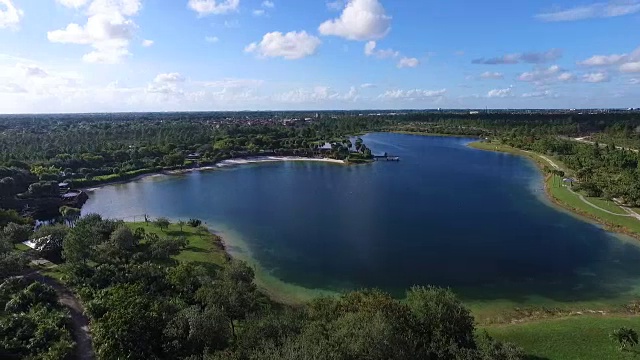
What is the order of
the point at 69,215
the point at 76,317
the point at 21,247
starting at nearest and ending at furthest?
1. the point at 76,317
2. the point at 21,247
3. the point at 69,215

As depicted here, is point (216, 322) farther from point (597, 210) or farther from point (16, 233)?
point (597, 210)

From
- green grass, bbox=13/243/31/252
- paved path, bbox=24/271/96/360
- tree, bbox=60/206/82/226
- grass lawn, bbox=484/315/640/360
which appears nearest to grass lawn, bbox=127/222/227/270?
paved path, bbox=24/271/96/360

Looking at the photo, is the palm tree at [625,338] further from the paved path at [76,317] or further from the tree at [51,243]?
the tree at [51,243]

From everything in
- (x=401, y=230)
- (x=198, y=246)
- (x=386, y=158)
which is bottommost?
(x=401, y=230)

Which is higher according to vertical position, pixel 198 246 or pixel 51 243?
pixel 51 243

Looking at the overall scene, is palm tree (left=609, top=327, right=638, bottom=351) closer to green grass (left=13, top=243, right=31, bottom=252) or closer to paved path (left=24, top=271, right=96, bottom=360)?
paved path (left=24, top=271, right=96, bottom=360)

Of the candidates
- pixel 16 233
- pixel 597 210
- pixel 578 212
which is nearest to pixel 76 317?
pixel 16 233

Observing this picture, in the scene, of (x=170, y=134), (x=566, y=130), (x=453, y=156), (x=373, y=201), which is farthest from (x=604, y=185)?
(x=170, y=134)
